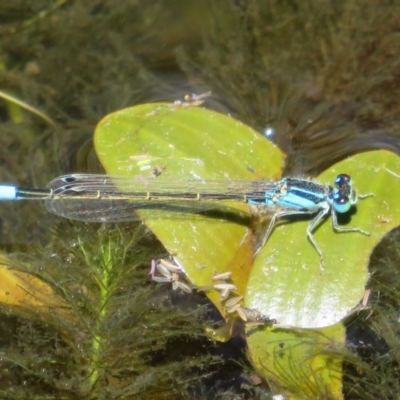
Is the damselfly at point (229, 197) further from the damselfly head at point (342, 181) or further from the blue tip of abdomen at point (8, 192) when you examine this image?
the blue tip of abdomen at point (8, 192)

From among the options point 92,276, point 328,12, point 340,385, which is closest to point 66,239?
point 92,276

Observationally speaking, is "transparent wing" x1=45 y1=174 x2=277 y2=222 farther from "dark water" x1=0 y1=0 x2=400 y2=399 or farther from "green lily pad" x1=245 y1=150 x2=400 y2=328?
"green lily pad" x1=245 y1=150 x2=400 y2=328

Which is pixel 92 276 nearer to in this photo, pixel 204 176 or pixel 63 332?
pixel 63 332

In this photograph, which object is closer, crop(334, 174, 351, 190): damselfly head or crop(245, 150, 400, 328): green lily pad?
crop(245, 150, 400, 328): green lily pad

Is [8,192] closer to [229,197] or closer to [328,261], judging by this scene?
[229,197]

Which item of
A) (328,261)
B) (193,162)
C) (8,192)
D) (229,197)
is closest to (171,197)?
(193,162)

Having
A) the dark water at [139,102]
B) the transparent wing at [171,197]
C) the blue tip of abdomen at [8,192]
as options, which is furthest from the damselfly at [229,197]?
the blue tip of abdomen at [8,192]

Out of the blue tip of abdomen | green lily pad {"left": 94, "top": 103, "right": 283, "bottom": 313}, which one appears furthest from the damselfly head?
the blue tip of abdomen
